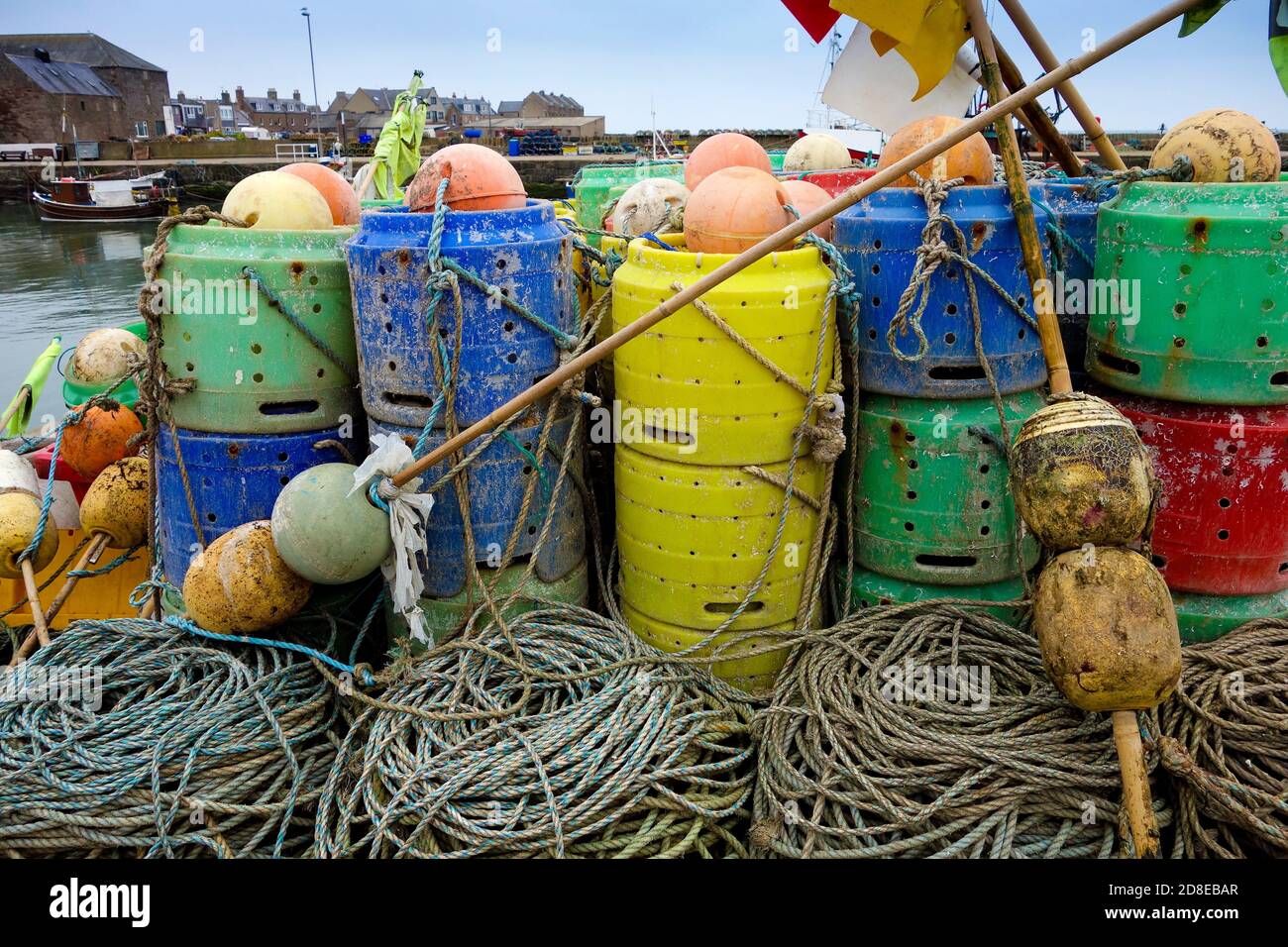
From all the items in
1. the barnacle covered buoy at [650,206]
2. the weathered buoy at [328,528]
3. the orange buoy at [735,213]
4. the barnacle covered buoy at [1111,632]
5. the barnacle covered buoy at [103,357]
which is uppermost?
the barnacle covered buoy at [650,206]

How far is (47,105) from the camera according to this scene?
55250 mm

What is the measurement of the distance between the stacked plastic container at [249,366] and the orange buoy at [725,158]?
165 centimetres

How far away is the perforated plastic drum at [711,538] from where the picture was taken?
355 centimetres

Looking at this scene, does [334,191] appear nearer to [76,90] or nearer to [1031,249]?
[1031,249]

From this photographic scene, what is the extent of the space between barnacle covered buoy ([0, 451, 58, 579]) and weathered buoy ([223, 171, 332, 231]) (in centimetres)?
166

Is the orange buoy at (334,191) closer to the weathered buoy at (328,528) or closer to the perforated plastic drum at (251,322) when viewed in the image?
the perforated plastic drum at (251,322)

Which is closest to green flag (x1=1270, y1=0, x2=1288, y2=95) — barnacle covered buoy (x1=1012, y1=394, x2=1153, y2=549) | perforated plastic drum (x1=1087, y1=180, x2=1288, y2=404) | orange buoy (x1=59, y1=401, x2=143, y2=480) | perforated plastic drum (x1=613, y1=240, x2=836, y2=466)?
perforated plastic drum (x1=1087, y1=180, x2=1288, y2=404)

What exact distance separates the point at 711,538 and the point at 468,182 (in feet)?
5.39

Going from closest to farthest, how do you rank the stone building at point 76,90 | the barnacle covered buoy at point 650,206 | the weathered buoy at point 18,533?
1. the weathered buoy at point 18,533
2. the barnacle covered buoy at point 650,206
3. the stone building at point 76,90

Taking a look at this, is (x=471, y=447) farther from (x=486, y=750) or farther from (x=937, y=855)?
(x=937, y=855)

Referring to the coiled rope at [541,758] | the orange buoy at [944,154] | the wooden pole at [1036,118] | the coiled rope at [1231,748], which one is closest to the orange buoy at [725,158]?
the orange buoy at [944,154]

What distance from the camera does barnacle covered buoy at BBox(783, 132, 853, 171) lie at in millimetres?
7094

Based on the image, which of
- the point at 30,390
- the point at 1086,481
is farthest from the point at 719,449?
the point at 30,390

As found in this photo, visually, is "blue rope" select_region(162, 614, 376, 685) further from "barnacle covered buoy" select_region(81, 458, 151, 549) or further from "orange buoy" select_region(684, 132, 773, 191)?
"orange buoy" select_region(684, 132, 773, 191)
